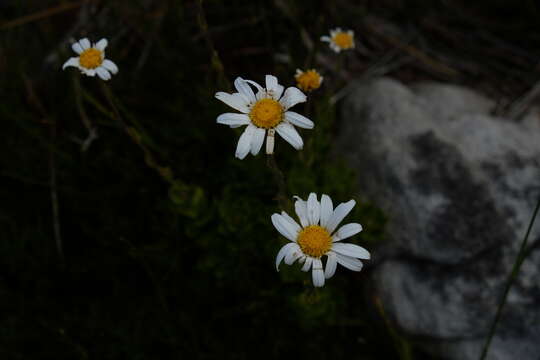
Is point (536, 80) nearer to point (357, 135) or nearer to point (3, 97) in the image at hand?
point (357, 135)

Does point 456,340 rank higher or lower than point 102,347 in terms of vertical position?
higher

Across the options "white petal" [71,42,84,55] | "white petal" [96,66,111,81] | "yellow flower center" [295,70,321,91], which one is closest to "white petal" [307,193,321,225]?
"yellow flower center" [295,70,321,91]

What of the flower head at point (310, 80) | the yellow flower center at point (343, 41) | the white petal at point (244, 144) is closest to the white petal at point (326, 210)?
the white petal at point (244, 144)

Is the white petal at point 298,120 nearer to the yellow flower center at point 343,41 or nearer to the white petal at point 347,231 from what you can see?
the white petal at point 347,231

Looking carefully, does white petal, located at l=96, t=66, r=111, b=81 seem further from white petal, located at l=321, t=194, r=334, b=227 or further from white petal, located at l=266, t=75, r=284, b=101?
white petal, located at l=321, t=194, r=334, b=227

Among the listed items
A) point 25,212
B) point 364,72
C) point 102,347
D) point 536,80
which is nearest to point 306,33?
point 364,72

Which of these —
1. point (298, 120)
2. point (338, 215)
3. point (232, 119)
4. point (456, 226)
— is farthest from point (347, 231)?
point (456, 226)
